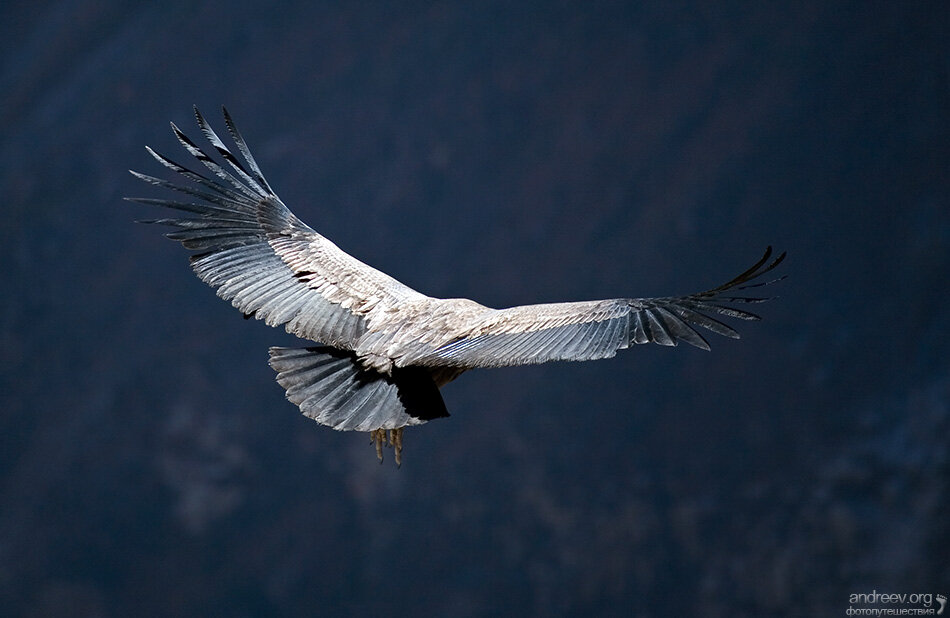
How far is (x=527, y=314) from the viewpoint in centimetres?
609

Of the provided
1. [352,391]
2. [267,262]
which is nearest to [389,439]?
[352,391]

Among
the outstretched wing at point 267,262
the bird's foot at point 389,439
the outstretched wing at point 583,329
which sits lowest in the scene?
the bird's foot at point 389,439

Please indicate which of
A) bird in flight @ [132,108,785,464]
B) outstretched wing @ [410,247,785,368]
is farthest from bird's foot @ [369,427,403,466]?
outstretched wing @ [410,247,785,368]

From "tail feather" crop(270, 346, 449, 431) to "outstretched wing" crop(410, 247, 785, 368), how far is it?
15 centimetres

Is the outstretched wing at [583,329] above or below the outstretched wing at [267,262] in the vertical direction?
below

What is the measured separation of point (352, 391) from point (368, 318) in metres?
0.60

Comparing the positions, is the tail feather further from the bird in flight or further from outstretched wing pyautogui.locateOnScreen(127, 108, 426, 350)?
outstretched wing pyautogui.locateOnScreen(127, 108, 426, 350)

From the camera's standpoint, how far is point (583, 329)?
590 cm

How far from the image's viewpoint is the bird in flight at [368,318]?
228 inches

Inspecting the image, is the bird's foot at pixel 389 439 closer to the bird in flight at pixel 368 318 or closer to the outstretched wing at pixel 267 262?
the bird in flight at pixel 368 318

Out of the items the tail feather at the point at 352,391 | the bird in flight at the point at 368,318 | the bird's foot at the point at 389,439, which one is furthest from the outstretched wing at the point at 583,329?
the bird's foot at the point at 389,439

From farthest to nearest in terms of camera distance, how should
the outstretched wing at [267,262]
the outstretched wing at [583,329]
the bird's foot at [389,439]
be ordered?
the outstretched wing at [267,262] → the bird's foot at [389,439] → the outstretched wing at [583,329]

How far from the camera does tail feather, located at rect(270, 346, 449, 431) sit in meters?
5.77

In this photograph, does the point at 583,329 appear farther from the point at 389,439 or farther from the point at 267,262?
the point at 267,262
